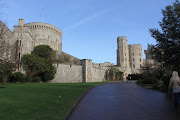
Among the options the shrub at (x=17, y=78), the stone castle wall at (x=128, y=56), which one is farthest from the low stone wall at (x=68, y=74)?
the stone castle wall at (x=128, y=56)

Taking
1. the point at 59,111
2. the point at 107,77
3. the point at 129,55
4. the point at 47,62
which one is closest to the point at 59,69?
the point at 47,62

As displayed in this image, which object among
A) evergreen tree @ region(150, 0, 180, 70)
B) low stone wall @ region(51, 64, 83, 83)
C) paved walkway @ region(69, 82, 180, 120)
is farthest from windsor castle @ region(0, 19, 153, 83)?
paved walkway @ region(69, 82, 180, 120)

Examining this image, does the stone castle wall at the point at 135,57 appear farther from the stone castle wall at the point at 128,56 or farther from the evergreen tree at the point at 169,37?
the evergreen tree at the point at 169,37

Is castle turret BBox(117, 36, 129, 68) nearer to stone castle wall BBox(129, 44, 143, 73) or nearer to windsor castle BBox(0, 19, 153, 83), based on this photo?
windsor castle BBox(0, 19, 153, 83)

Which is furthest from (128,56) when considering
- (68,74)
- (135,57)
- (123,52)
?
(68,74)

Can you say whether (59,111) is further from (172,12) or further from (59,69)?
(59,69)

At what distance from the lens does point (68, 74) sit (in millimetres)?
38188

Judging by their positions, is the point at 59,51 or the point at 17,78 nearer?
the point at 17,78

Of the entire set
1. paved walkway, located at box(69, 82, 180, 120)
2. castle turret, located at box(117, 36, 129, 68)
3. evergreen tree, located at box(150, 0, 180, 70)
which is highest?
castle turret, located at box(117, 36, 129, 68)

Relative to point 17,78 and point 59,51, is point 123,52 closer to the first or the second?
point 59,51

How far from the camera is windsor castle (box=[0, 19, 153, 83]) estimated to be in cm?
3503

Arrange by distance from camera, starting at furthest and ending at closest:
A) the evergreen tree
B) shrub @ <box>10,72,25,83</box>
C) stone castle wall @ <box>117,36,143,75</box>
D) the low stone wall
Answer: stone castle wall @ <box>117,36,143,75</box> → the low stone wall → shrub @ <box>10,72,25,83</box> → the evergreen tree

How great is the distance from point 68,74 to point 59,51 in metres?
25.6

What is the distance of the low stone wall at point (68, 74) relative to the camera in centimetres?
3672
